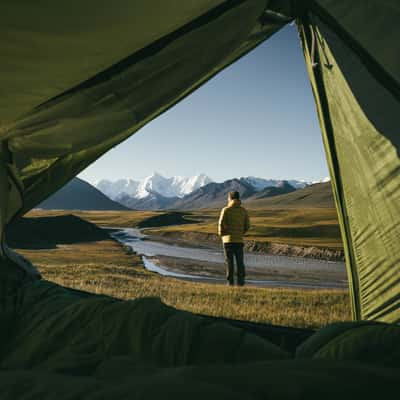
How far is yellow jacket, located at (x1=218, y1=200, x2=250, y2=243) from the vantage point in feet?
21.8

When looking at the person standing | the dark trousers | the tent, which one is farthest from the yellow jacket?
the tent

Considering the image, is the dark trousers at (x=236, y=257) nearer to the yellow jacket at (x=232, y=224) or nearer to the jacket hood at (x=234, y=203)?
the yellow jacket at (x=232, y=224)

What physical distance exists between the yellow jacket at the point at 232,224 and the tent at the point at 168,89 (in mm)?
3113

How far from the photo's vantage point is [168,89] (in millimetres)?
2930

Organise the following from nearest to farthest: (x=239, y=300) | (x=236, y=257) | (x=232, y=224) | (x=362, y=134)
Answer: (x=362, y=134) < (x=239, y=300) < (x=232, y=224) < (x=236, y=257)

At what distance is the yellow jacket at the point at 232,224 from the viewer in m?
6.66

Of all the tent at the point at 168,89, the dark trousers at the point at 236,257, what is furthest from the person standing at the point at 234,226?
the tent at the point at 168,89

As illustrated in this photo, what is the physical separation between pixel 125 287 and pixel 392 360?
16.0ft

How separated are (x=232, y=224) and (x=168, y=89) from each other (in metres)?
4.07

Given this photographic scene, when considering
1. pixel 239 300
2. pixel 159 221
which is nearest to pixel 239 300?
pixel 239 300

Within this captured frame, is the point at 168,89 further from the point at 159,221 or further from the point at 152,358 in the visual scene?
the point at 159,221

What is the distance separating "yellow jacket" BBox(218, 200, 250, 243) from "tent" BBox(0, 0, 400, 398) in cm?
311

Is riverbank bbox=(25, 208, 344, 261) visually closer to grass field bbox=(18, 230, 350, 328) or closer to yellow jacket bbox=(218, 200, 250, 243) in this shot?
yellow jacket bbox=(218, 200, 250, 243)

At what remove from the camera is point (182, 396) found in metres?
0.78
